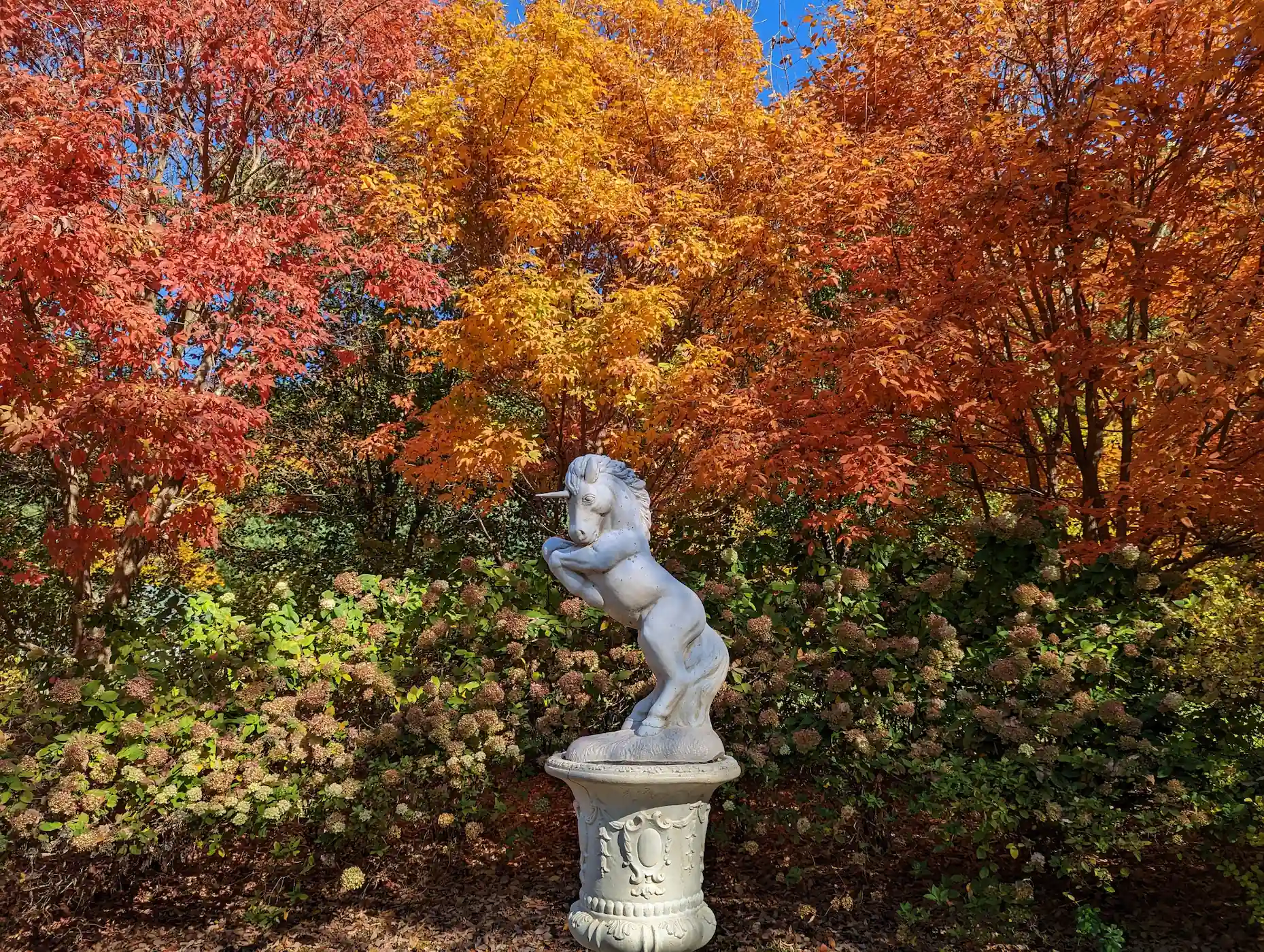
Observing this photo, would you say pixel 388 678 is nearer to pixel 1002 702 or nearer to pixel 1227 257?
pixel 1002 702

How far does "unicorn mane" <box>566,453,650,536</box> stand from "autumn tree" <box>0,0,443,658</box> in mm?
2945

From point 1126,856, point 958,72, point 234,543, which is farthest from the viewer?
point 234,543

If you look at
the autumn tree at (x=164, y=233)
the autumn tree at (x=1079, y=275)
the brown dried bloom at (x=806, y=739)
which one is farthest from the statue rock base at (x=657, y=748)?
the autumn tree at (x=164, y=233)

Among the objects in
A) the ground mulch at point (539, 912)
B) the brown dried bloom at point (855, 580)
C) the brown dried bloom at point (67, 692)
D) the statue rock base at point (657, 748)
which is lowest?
the ground mulch at point (539, 912)

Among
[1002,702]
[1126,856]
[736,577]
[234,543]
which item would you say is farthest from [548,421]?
[1126,856]

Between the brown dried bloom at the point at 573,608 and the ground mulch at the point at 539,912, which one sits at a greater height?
the brown dried bloom at the point at 573,608

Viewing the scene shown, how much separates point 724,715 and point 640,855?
1.71 meters

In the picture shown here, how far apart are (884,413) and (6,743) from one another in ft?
17.0

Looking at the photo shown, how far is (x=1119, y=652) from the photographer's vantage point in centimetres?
506

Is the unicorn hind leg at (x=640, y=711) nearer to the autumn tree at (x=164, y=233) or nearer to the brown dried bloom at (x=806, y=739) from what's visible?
the brown dried bloom at (x=806, y=739)

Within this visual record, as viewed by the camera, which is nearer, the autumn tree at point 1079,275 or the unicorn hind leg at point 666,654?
the unicorn hind leg at point 666,654

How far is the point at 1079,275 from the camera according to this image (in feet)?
18.2

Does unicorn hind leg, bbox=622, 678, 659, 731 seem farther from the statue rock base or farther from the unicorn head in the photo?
the unicorn head

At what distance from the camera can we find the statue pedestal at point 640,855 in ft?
12.2
